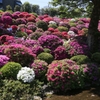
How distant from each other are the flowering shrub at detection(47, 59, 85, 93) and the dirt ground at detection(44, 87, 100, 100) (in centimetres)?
21

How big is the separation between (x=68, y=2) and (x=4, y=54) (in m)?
5.01

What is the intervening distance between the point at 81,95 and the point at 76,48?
396 cm

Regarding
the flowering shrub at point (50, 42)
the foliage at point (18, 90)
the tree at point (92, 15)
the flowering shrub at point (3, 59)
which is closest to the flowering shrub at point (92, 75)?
the foliage at point (18, 90)

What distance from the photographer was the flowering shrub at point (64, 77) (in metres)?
8.76

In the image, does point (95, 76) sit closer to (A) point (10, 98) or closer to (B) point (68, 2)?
(A) point (10, 98)

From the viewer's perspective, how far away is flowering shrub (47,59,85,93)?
8.76 meters

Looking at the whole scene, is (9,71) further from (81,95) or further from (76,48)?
(76,48)

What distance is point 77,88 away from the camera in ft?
29.5

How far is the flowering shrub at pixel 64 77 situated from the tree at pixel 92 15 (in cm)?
387

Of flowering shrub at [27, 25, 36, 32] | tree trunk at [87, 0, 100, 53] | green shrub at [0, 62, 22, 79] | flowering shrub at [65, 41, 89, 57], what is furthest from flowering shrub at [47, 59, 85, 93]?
flowering shrub at [27, 25, 36, 32]

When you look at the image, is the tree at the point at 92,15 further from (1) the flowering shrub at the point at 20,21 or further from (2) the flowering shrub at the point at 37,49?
(1) the flowering shrub at the point at 20,21

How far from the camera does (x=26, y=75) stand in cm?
885

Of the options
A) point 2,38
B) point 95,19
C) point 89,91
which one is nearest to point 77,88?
point 89,91

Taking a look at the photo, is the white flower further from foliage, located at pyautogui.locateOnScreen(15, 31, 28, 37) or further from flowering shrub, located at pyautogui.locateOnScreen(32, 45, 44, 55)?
foliage, located at pyautogui.locateOnScreen(15, 31, 28, 37)
